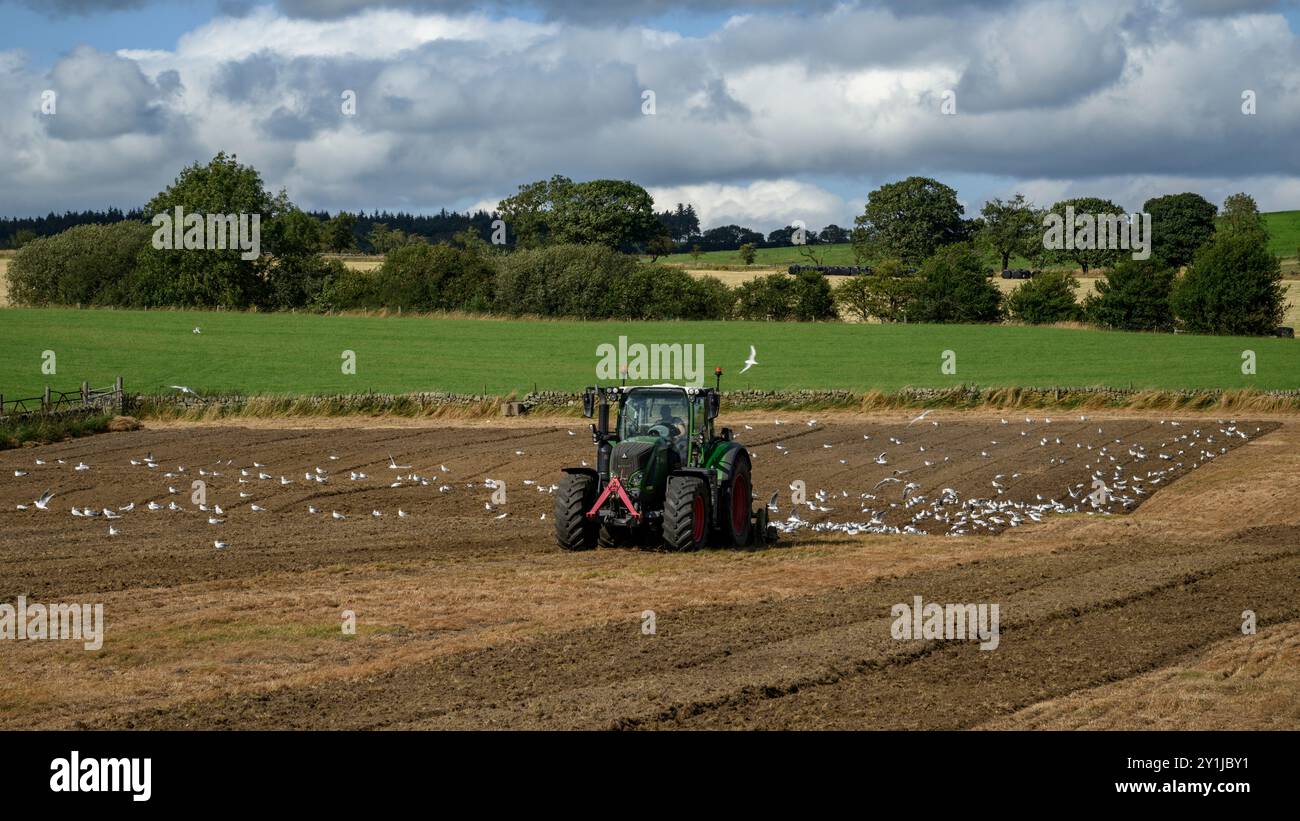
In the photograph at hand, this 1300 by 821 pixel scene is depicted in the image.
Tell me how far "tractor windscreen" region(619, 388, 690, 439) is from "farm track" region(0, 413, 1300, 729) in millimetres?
1900

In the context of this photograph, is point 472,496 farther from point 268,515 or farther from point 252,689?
point 252,689

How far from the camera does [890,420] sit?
135 feet

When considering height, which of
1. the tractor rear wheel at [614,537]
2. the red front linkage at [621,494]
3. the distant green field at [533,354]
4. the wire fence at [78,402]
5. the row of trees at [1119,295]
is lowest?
the tractor rear wheel at [614,537]

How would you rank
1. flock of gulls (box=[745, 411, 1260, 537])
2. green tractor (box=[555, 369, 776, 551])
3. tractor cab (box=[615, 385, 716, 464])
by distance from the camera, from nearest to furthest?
green tractor (box=[555, 369, 776, 551])
tractor cab (box=[615, 385, 716, 464])
flock of gulls (box=[745, 411, 1260, 537])

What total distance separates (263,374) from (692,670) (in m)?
43.5

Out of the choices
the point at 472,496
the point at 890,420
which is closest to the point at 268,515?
the point at 472,496

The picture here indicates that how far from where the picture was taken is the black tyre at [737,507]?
64.4 feet

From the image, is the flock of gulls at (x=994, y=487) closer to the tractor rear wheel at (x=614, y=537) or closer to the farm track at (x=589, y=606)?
the farm track at (x=589, y=606)

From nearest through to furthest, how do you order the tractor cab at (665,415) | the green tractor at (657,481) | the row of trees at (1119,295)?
the green tractor at (657,481)
the tractor cab at (665,415)
the row of trees at (1119,295)

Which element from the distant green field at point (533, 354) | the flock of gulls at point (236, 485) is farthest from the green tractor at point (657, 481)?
the distant green field at point (533, 354)

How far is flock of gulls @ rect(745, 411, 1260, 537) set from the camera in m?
24.3

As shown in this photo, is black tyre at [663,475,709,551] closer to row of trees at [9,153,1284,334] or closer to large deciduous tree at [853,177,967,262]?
row of trees at [9,153,1284,334]

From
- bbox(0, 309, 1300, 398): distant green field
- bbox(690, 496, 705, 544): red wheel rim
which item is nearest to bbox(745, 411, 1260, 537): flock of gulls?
bbox(690, 496, 705, 544): red wheel rim

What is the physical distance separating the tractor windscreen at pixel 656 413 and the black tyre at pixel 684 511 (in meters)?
1.12
